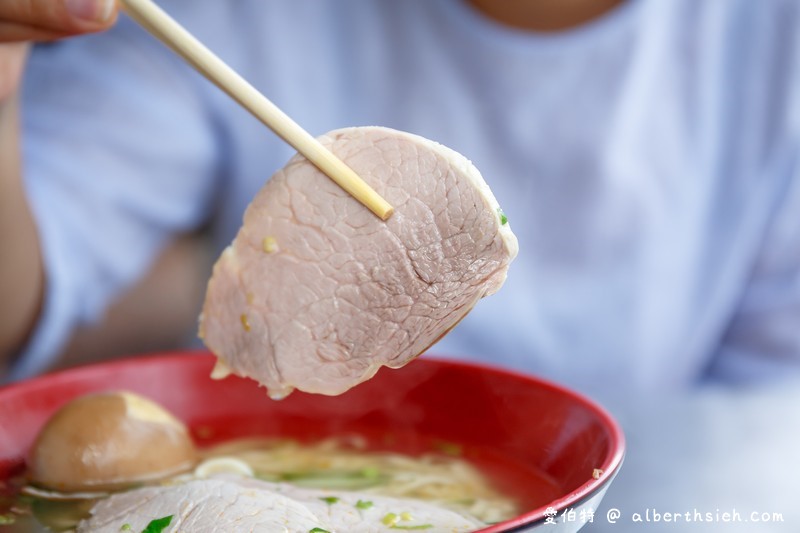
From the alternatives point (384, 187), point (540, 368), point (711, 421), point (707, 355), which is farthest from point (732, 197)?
point (384, 187)

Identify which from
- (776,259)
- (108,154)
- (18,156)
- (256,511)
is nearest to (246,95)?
(256,511)

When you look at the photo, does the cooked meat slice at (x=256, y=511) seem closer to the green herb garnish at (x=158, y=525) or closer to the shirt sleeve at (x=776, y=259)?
the green herb garnish at (x=158, y=525)

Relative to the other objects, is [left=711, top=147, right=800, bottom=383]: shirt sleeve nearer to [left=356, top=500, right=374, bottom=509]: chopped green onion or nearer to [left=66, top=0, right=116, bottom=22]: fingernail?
[left=356, top=500, right=374, bottom=509]: chopped green onion

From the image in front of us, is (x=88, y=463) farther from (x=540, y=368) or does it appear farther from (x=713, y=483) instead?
(x=540, y=368)

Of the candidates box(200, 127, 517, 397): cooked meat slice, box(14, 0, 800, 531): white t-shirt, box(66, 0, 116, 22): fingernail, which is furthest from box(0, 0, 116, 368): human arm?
box(200, 127, 517, 397): cooked meat slice

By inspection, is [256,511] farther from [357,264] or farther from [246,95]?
[246,95]
